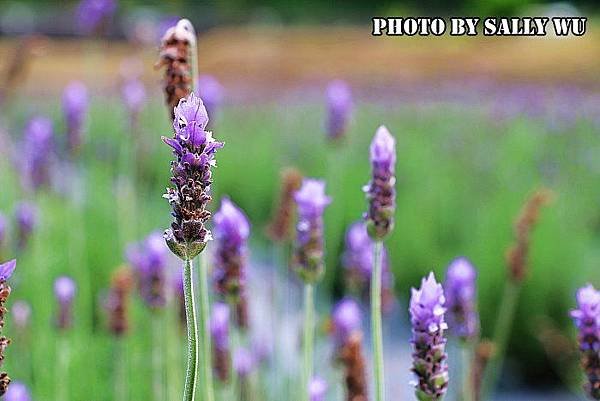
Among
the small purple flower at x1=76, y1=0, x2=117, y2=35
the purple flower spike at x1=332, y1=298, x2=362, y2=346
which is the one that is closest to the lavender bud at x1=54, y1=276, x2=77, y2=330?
the purple flower spike at x1=332, y1=298, x2=362, y2=346

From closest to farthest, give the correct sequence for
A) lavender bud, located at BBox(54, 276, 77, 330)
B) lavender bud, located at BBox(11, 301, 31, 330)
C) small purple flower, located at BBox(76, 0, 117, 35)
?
lavender bud, located at BBox(54, 276, 77, 330) < lavender bud, located at BBox(11, 301, 31, 330) < small purple flower, located at BBox(76, 0, 117, 35)

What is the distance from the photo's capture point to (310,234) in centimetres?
150

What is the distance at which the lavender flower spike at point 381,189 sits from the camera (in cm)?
129

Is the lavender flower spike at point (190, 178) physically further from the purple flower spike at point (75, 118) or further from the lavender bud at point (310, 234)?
the purple flower spike at point (75, 118)

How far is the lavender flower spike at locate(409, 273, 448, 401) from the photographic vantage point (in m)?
1.09

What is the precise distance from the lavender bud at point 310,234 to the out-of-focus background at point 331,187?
34 centimetres

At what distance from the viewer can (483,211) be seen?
4.19 metres

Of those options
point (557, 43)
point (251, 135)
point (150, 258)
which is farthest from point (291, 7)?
point (150, 258)

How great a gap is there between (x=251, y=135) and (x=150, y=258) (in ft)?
18.9

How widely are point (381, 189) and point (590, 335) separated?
12.9 inches

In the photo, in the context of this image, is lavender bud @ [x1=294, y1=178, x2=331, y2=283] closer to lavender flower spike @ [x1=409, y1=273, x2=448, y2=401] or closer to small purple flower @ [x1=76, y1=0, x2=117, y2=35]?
lavender flower spike @ [x1=409, y1=273, x2=448, y2=401]

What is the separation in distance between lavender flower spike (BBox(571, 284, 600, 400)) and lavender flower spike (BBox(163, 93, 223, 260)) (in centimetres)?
54

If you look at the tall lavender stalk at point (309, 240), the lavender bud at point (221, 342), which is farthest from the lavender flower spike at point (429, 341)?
the lavender bud at point (221, 342)

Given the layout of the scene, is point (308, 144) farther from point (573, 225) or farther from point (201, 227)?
point (201, 227)
